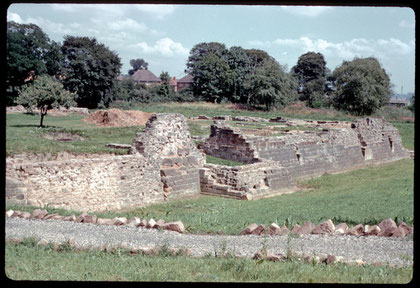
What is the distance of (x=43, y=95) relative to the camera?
28.6 metres

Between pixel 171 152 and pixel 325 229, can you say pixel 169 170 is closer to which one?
pixel 171 152

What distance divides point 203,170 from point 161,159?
1895mm

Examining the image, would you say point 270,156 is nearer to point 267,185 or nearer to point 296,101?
point 267,185

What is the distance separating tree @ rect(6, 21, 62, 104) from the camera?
29.3m

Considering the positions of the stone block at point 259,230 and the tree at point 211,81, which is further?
the tree at point 211,81

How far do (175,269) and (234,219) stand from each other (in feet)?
18.7

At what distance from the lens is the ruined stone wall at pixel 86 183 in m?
13.3

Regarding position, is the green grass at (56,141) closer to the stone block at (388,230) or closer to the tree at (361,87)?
the stone block at (388,230)

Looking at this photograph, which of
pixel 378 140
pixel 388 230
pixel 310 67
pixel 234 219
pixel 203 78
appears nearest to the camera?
pixel 388 230

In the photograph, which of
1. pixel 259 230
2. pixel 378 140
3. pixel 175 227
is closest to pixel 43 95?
pixel 378 140

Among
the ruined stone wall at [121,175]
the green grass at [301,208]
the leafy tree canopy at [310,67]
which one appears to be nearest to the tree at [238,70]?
the leafy tree canopy at [310,67]

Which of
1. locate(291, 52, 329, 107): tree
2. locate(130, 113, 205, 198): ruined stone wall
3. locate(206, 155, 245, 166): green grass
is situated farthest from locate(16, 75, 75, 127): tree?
locate(291, 52, 329, 107): tree

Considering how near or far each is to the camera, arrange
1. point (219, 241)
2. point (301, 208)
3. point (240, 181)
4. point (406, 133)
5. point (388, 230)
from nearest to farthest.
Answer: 1. point (219, 241)
2. point (388, 230)
3. point (301, 208)
4. point (240, 181)
5. point (406, 133)

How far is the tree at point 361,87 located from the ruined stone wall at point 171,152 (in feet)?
129
